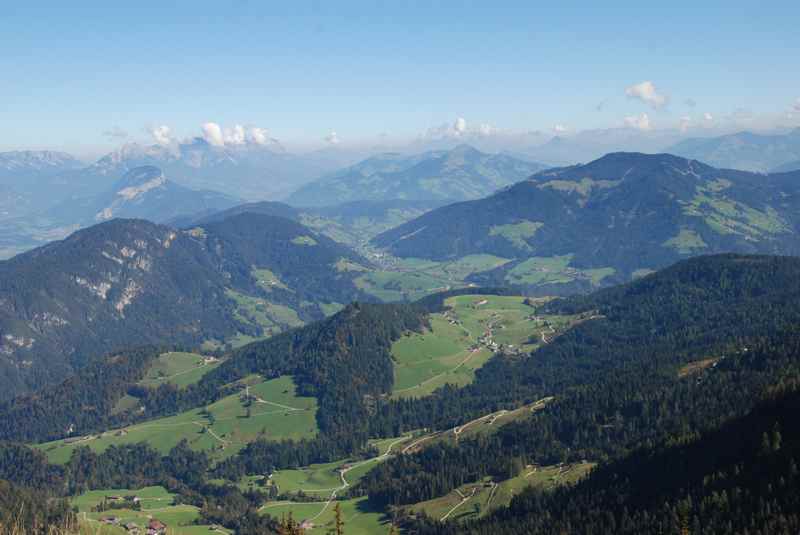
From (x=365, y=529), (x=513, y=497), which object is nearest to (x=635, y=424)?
(x=513, y=497)

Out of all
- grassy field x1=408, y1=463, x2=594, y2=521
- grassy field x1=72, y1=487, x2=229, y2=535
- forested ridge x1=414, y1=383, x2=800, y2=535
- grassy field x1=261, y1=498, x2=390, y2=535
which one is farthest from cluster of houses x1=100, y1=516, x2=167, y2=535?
forested ridge x1=414, y1=383, x2=800, y2=535

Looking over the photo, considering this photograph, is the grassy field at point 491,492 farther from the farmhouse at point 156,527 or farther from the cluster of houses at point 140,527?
the cluster of houses at point 140,527

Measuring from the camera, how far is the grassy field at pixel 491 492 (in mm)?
159250

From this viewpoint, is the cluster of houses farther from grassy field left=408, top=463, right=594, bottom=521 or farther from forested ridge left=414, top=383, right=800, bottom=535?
forested ridge left=414, top=383, right=800, bottom=535

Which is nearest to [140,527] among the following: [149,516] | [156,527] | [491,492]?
[156,527]

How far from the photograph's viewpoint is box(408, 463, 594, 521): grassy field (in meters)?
159

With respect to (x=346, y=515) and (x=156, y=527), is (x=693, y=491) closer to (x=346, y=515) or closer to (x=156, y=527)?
(x=346, y=515)

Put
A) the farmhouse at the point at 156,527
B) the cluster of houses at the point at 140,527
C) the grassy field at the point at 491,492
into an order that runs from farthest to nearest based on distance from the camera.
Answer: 1. the farmhouse at the point at 156,527
2. the cluster of houses at the point at 140,527
3. the grassy field at the point at 491,492

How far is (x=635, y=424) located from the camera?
7087 inches

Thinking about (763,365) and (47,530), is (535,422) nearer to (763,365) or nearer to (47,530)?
(763,365)

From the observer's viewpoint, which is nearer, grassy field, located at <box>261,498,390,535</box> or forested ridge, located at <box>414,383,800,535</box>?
forested ridge, located at <box>414,383,800,535</box>

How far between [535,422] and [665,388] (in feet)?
117

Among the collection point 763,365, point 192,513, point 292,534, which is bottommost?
point 192,513

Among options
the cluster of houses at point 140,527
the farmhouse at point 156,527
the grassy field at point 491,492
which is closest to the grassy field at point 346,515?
the grassy field at point 491,492
